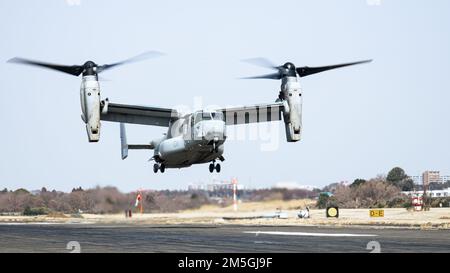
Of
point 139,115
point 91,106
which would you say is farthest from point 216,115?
point 139,115

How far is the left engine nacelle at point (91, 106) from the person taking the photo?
150 ft

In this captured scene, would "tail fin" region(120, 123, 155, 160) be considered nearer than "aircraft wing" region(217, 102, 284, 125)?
No

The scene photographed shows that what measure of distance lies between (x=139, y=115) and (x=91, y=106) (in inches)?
582

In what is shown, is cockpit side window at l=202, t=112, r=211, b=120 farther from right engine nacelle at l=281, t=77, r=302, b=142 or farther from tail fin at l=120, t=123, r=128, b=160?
tail fin at l=120, t=123, r=128, b=160

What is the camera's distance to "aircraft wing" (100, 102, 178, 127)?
57562 millimetres

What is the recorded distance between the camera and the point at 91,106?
46094mm

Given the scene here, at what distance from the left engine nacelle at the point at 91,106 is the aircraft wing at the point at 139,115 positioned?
360 inches

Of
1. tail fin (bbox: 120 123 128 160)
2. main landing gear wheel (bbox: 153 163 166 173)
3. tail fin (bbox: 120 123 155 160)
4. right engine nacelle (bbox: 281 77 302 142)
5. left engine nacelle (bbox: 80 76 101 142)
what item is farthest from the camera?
tail fin (bbox: 120 123 128 160)

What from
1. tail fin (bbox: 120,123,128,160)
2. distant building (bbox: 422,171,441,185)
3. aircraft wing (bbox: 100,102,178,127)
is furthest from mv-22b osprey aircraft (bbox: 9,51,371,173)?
distant building (bbox: 422,171,441,185)
